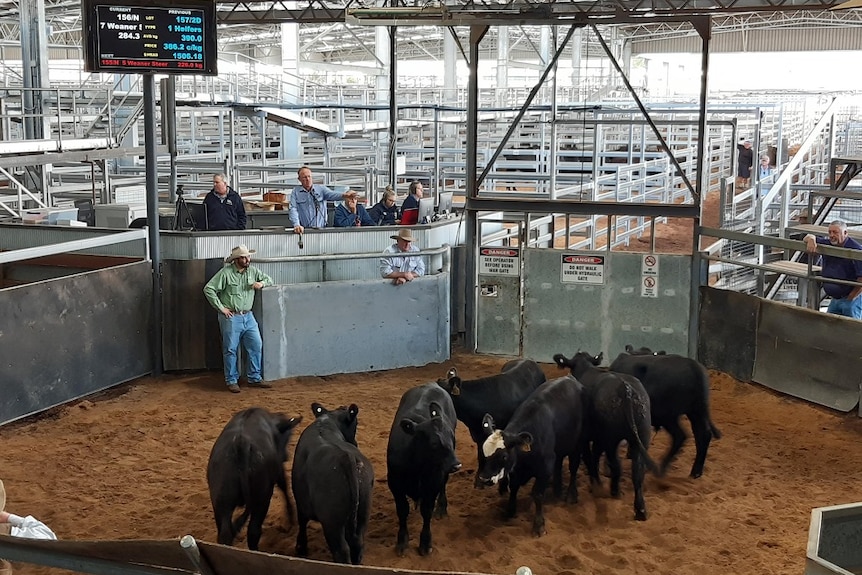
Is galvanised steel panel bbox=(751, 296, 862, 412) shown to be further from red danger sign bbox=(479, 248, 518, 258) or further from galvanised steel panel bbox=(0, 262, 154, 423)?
galvanised steel panel bbox=(0, 262, 154, 423)

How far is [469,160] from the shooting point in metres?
12.1

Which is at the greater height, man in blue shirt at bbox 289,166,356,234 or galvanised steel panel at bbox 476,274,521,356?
man in blue shirt at bbox 289,166,356,234

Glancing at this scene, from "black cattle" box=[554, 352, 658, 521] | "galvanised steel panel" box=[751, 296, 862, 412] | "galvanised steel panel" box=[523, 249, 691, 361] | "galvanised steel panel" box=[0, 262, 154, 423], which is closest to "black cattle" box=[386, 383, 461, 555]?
"black cattle" box=[554, 352, 658, 521]

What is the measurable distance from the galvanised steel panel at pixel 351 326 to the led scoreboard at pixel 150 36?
2665 millimetres

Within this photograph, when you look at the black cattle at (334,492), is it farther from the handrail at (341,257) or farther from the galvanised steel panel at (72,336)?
the handrail at (341,257)

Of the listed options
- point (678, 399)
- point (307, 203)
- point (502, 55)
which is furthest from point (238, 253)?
point (502, 55)

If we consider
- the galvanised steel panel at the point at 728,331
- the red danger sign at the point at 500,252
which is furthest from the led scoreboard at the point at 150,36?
the galvanised steel panel at the point at 728,331

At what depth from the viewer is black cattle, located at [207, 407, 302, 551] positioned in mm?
6203

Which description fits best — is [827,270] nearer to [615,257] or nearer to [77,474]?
[615,257]

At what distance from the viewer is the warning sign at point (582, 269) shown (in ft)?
37.9

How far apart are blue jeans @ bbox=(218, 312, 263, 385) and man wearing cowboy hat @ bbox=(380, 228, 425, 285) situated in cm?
172

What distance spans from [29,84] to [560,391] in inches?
641

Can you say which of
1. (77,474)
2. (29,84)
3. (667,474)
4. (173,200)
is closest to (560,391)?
(667,474)

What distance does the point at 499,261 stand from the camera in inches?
473
